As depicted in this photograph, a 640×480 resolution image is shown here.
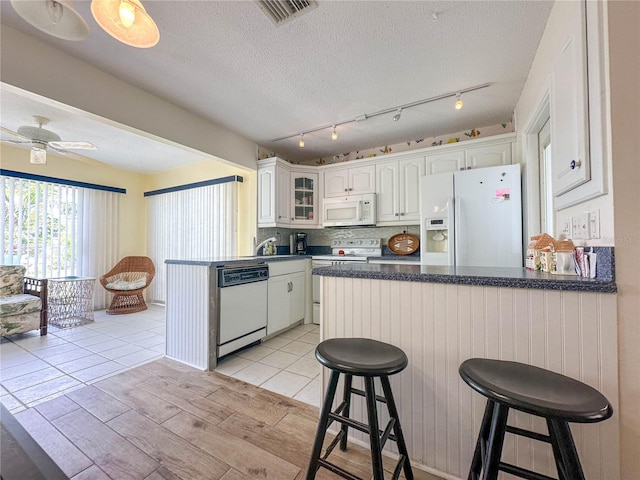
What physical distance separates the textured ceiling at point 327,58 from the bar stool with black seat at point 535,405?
1968mm

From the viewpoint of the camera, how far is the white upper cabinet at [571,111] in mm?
1104

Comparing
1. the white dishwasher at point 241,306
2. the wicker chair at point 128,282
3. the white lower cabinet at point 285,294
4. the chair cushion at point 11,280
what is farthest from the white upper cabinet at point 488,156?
the chair cushion at point 11,280

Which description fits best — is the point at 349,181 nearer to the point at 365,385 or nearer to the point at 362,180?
the point at 362,180

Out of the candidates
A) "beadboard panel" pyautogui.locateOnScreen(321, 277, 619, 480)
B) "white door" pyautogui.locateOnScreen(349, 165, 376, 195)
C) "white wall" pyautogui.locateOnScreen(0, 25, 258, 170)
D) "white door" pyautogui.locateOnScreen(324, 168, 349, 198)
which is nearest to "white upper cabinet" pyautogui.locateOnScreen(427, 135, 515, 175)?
→ "white door" pyautogui.locateOnScreen(349, 165, 376, 195)

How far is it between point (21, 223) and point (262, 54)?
421cm

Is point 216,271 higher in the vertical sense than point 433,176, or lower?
lower

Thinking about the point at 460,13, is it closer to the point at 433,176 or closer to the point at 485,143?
the point at 433,176

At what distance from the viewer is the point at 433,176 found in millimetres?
2785

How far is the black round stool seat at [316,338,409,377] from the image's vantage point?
950 millimetres

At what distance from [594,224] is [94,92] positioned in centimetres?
330

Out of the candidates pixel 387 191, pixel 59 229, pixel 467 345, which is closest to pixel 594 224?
pixel 467 345

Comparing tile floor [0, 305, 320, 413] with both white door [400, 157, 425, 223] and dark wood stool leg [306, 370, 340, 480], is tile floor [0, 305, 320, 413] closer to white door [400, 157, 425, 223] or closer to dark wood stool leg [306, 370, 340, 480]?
dark wood stool leg [306, 370, 340, 480]

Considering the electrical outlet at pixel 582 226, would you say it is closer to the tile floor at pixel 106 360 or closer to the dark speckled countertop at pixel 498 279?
the dark speckled countertop at pixel 498 279

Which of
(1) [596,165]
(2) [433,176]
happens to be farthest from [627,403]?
(2) [433,176]
